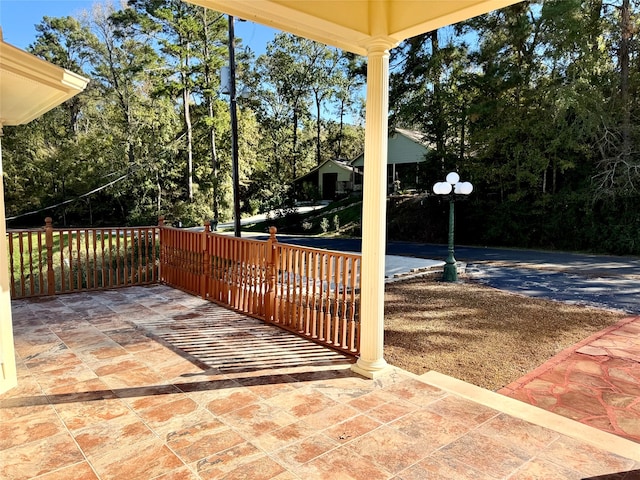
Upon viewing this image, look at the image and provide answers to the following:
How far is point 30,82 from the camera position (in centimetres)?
266

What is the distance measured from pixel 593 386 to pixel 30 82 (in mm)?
4840

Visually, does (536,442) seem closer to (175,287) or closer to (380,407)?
(380,407)

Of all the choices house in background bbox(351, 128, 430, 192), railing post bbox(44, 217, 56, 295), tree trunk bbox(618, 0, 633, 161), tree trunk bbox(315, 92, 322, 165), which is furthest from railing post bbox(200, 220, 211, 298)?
tree trunk bbox(315, 92, 322, 165)

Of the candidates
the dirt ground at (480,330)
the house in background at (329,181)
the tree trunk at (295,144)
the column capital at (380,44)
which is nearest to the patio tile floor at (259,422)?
the dirt ground at (480,330)

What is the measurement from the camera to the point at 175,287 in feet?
19.3

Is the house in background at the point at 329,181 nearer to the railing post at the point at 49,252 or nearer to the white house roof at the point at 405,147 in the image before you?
the white house roof at the point at 405,147

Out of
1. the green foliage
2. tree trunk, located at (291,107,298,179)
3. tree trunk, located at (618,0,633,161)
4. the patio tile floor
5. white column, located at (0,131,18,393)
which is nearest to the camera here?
the patio tile floor

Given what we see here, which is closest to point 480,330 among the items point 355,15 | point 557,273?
point 355,15

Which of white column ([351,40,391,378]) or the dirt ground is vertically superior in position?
white column ([351,40,391,378])

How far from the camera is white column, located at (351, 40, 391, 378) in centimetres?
295

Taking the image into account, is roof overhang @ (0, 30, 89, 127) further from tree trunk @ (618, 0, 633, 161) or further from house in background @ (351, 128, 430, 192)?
house in background @ (351, 128, 430, 192)

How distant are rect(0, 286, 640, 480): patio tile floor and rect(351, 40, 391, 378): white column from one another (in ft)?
0.70

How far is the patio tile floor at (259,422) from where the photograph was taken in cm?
197

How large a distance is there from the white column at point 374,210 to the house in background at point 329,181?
21445 mm
